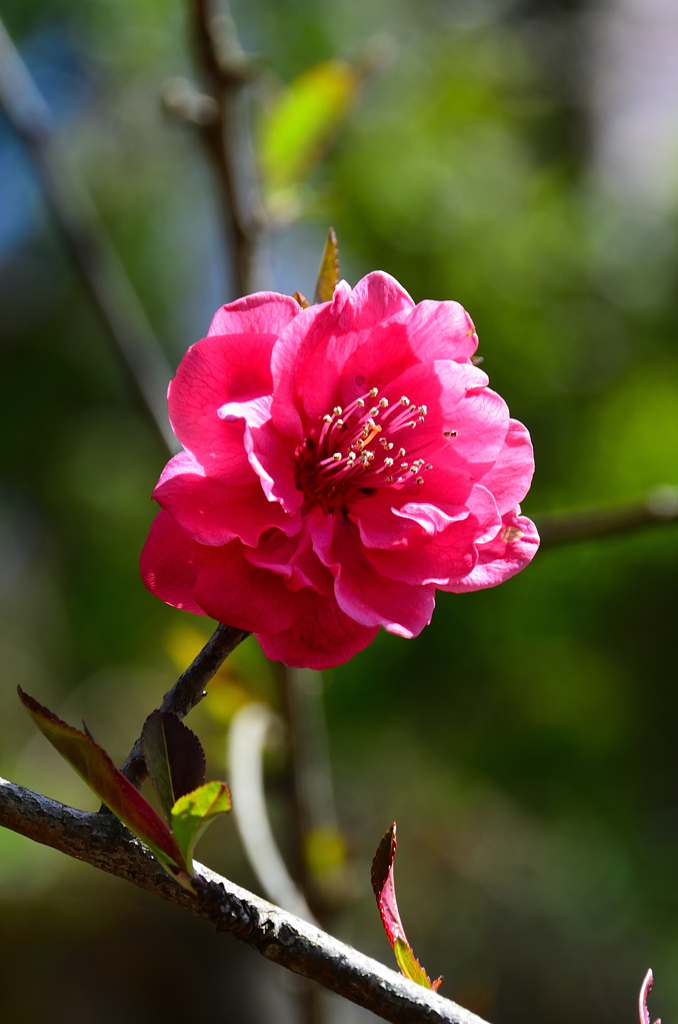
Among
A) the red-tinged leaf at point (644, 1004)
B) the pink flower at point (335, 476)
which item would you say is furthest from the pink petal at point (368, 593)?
the red-tinged leaf at point (644, 1004)

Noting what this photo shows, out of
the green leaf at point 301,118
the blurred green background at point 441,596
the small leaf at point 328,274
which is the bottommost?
the blurred green background at point 441,596

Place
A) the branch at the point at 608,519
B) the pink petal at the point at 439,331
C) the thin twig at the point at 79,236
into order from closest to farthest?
1. the pink petal at the point at 439,331
2. the branch at the point at 608,519
3. the thin twig at the point at 79,236

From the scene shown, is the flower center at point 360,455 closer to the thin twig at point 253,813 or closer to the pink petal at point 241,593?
the pink petal at point 241,593

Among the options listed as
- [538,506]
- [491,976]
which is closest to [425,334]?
[538,506]

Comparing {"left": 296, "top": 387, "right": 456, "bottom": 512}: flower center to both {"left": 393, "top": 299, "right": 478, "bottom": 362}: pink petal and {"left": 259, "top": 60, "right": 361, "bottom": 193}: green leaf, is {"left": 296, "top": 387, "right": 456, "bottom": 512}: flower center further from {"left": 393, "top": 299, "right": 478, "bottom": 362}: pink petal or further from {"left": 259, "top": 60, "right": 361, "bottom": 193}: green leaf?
{"left": 259, "top": 60, "right": 361, "bottom": 193}: green leaf

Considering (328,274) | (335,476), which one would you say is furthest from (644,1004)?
(328,274)

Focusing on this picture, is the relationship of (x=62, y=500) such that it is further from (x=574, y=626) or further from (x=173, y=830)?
(x=173, y=830)

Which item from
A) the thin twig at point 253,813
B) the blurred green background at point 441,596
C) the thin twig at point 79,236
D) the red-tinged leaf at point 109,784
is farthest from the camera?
the blurred green background at point 441,596
